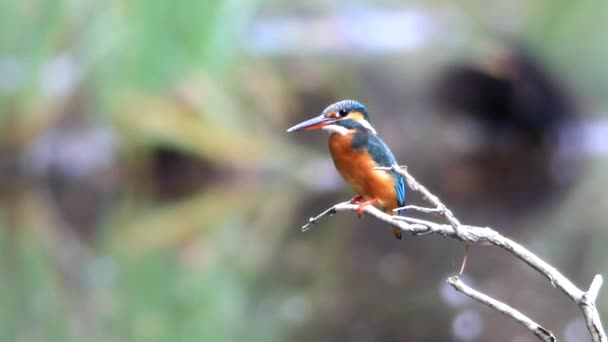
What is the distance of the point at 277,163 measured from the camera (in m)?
9.13

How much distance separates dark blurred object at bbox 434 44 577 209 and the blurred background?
0.02 metres

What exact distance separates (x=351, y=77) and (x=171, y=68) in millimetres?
2191

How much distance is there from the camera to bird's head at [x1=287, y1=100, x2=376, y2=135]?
58.7 inches

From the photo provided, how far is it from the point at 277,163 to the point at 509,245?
7.91 metres

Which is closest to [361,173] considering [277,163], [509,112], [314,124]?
[314,124]

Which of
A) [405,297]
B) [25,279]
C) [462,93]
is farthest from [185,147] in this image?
[405,297]

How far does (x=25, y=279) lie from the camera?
5.46 metres

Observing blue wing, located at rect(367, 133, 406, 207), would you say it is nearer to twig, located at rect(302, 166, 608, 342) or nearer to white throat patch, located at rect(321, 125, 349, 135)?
white throat patch, located at rect(321, 125, 349, 135)

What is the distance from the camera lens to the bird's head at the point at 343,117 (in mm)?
1490

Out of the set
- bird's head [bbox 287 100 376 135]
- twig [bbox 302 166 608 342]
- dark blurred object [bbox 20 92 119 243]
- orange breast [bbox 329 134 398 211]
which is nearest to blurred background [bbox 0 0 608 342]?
dark blurred object [bbox 20 92 119 243]

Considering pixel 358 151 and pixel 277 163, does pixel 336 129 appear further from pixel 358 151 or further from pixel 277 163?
pixel 277 163

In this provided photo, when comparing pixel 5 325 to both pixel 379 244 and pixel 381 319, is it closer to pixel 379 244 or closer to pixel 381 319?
pixel 381 319

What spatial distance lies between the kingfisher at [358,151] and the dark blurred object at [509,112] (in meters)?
7.05

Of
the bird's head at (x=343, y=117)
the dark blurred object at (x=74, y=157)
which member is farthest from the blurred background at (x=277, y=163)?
the bird's head at (x=343, y=117)
